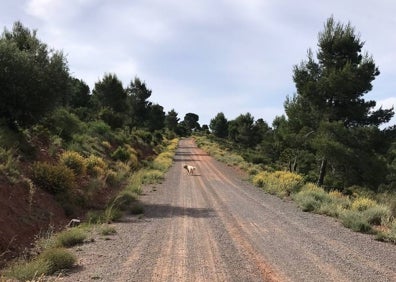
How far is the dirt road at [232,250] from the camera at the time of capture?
25.7 ft

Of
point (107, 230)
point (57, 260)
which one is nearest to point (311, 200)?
point (107, 230)

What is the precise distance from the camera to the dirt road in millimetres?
7820

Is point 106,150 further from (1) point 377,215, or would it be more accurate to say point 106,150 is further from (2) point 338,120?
(1) point 377,215

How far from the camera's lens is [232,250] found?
31.6ft

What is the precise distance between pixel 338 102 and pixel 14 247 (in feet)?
78.9

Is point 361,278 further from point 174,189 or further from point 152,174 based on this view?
point 152,174

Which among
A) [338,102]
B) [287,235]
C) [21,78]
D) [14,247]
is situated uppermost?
[338,102]

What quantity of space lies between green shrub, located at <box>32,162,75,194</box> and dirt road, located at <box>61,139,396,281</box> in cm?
299

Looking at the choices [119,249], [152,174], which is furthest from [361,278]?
[152,174]

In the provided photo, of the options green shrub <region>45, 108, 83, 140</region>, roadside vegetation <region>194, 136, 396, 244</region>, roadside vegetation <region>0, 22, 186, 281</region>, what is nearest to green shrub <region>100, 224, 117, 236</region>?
roadside vegetation <region>0, 22, 186, 281</region>

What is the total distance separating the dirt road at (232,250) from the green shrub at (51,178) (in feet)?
9.81

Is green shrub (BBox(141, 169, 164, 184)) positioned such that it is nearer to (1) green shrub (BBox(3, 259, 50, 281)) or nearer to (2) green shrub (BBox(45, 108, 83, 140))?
(2) green shrub (BBox(45, 108, 83, 140))

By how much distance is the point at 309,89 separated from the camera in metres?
29.1

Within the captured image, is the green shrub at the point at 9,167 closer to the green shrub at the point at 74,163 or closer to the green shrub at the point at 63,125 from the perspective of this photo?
the green shrub at the point at 74,163
